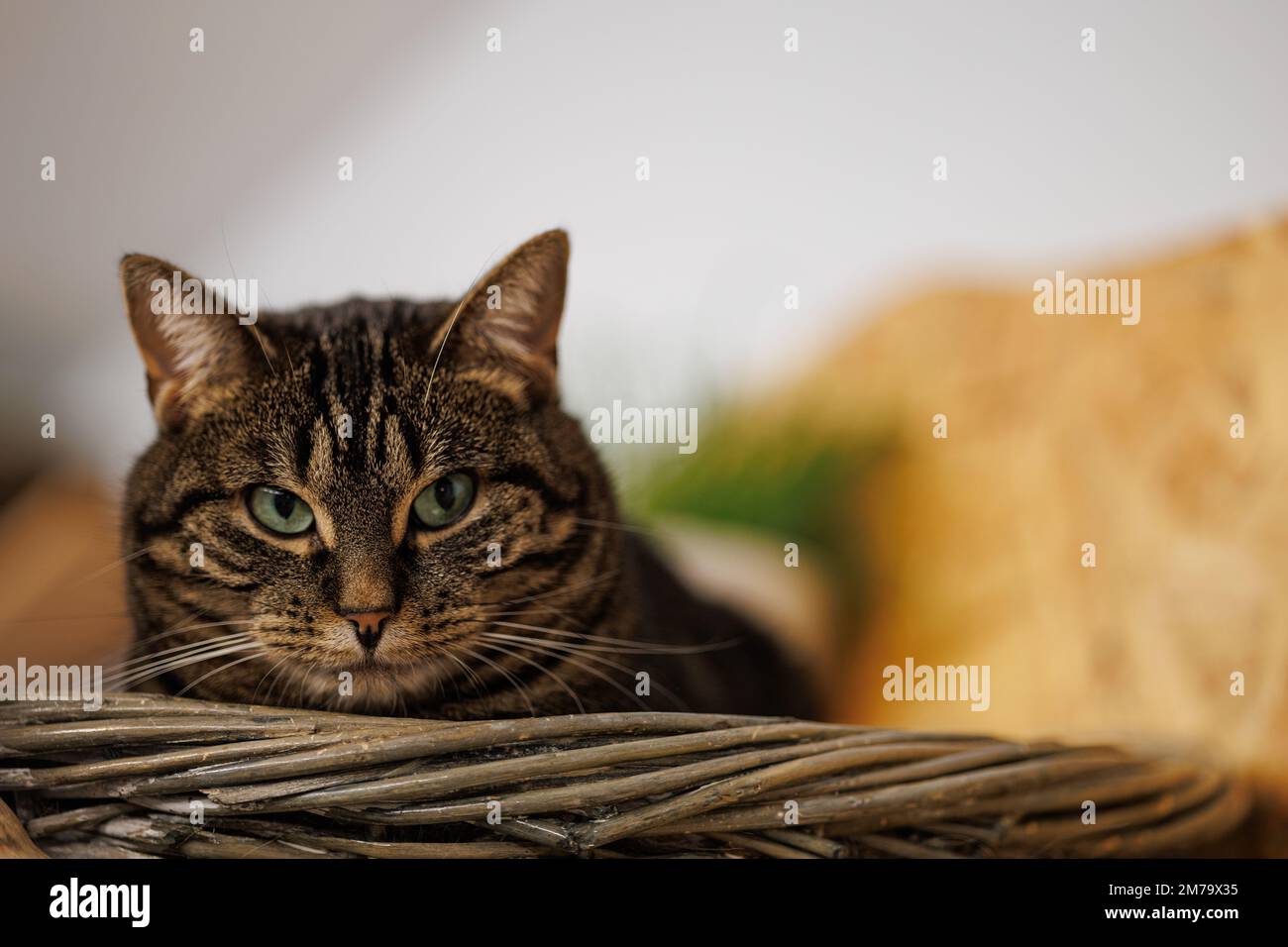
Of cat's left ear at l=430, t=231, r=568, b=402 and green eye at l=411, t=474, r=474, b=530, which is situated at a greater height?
cat's left ear at l=430, t=231, r=568, b=402

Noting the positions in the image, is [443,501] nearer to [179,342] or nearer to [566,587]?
[566,587]

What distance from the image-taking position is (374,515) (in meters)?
0.83

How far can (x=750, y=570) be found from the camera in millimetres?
1796

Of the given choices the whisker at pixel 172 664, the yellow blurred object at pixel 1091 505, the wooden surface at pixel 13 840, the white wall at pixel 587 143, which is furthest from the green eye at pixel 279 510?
the yellow blurred object at pixel 1091 505

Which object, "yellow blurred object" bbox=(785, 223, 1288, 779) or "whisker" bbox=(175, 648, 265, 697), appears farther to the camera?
"yellow blurred object" bbox=(785, 223, 1288, 779)

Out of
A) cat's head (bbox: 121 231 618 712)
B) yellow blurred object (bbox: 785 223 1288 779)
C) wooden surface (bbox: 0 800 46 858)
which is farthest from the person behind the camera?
yellow blurred object (bbox: 785 223 1288 779)

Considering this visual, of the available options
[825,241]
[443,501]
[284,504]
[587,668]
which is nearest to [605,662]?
[587,668]

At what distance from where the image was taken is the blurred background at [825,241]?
135 cm

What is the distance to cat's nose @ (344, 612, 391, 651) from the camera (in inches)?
31.6

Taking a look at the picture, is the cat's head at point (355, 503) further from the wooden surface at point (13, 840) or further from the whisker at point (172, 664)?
the wooden surface at point (13, 840)

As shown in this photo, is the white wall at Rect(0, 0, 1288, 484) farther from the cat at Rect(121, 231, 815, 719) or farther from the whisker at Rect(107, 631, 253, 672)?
the whisker at Rect(107, 631, 253, 672)

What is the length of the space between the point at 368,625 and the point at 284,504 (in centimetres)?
14

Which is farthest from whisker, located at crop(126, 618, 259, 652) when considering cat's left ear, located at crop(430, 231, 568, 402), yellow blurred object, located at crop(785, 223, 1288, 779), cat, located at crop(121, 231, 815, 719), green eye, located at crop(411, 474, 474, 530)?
yellow blurred object, located at crop(785, 223, 1288, 779)
